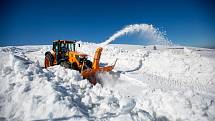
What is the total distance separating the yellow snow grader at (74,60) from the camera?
379 inches

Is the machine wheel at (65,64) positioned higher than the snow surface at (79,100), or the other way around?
the machine wheel at (65,64)

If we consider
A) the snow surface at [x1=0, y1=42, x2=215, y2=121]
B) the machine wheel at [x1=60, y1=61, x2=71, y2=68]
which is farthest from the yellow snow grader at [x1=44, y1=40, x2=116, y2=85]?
the snow surface at [x1=0, y1=42, x2=215, y2=121]

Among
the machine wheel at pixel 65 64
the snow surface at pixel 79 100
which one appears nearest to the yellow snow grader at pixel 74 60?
the machine wheel at pixel 65 64

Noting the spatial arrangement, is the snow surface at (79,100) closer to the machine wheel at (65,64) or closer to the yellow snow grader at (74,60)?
the machine wheel at (65,64)

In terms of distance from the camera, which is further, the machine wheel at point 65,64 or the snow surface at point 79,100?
the machine wheel at point 65,64

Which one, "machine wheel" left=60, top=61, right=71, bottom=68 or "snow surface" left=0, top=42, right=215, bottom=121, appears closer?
"snow surface" left=0, top=42, right=215, bottom=121

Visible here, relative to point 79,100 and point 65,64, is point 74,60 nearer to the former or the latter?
point 65,64

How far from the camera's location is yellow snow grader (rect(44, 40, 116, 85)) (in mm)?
9637

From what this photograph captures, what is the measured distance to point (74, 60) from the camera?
1058cm

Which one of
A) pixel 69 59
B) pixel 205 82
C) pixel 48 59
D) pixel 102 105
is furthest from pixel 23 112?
pixel 205 82

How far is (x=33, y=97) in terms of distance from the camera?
608 cm

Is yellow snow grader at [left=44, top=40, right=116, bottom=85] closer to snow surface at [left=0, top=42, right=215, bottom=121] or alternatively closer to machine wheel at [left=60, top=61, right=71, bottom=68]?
machine wheel at [left=60, top=61, right=71, bottom=68]

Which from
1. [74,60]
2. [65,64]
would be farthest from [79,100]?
[74,60]

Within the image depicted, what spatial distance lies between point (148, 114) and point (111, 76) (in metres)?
4.97
